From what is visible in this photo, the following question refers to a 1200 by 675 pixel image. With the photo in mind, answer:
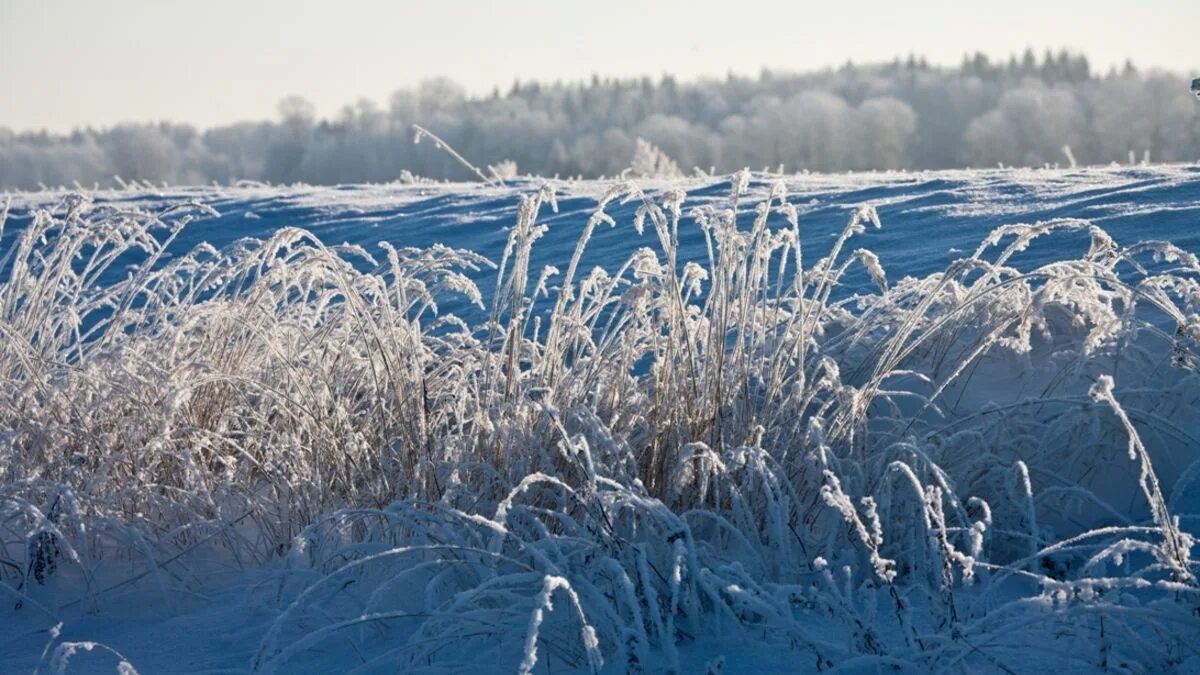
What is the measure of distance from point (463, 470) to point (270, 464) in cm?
49

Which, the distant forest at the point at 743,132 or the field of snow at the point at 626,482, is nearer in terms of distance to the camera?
the field of snow at the point at 626,482

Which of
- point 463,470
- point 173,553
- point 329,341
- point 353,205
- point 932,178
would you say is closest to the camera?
point 463,470

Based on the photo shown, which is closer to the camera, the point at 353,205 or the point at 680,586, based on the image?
the point at 680,586

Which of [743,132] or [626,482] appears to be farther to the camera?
[743,132]

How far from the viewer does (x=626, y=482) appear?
108 inches

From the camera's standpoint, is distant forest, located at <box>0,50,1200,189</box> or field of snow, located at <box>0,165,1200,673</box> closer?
field of snow, located at <box>0,165,1200,673</box>

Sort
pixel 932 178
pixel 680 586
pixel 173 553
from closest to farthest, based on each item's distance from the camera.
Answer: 1. pixel 680 586
2. pixel 173 553
3. pixel 932 178

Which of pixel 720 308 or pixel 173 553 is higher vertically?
pixel 720 308

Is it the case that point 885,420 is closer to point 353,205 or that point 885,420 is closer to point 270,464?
point 270,464

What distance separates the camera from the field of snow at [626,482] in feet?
7.52

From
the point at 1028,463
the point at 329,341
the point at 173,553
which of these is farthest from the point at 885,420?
the point at 173,553

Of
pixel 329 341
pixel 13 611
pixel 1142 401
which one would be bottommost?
pixel 13 611

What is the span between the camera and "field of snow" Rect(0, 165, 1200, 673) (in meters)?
2.29

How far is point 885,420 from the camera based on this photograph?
327 cm
